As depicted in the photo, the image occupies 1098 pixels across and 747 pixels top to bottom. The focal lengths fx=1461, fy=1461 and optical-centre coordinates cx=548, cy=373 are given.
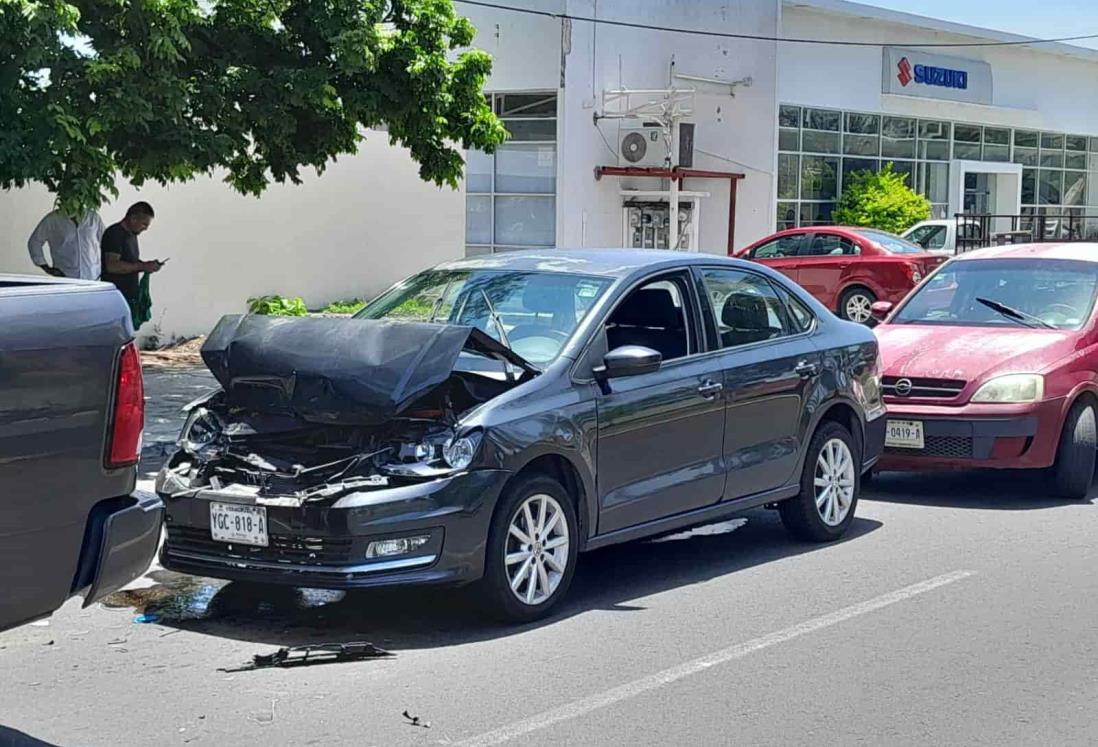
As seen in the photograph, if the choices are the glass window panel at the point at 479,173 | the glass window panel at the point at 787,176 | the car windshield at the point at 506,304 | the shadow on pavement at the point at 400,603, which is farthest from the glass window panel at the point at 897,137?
the car windshield at the point at 506,304

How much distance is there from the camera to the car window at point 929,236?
26.3 metres

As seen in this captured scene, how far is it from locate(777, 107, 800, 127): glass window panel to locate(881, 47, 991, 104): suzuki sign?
118 inches

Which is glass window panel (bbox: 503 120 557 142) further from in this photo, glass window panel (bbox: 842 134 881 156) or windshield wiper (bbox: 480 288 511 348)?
windshield wiper (bbox: 480 288 511 348)

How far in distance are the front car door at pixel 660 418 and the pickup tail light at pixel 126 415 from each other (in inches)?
104

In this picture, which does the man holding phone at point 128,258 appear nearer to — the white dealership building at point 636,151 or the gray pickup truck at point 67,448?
the white dealership building at point 636,151

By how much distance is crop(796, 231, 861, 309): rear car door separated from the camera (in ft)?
72.9

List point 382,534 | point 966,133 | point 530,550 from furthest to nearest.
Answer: point 966,133
point 530,550
point 382,534

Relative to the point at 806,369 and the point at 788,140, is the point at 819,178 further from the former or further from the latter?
the point at 806,369

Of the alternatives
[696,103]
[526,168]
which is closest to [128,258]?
[526,168]

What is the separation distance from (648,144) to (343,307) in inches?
352

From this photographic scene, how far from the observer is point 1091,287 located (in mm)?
10734

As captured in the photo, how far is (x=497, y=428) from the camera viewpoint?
6500mm

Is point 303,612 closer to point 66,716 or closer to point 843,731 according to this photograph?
point 66,716

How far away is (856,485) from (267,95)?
6.87m
